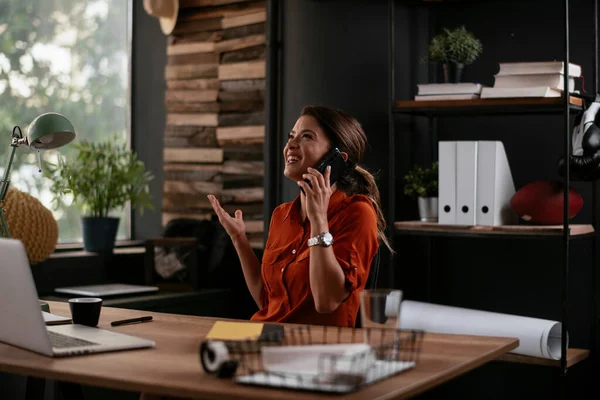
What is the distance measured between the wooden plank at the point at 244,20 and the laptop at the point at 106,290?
1.38m

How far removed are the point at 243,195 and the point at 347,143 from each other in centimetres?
156

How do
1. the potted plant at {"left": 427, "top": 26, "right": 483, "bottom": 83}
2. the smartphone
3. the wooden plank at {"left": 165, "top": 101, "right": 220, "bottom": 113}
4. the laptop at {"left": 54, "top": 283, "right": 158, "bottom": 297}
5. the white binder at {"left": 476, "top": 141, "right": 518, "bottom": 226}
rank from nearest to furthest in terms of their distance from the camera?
the smartphone → the white binder at {"left": 476, "top": 141, "right": 518, "bottom": 226} → the potted plant at {"left": 427, "top": 26, "right": 483, "bottom": 83} → the laptop at {"left": 54, "top": 283, "right": 158, "bottom": 297} → the wooden plank at {"left": 165, "top": 101, "right": 220, "bottom": 113}

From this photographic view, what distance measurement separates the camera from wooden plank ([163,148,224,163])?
14.6ft

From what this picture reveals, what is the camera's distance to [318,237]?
8.11 ft

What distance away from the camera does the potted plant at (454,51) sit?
357 centimetres

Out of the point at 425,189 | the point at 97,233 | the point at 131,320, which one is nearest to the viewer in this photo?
the point at 131,320

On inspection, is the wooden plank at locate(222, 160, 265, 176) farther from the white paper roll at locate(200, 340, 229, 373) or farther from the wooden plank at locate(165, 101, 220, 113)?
the white paper roll at locate(200, 340, 229, 373)

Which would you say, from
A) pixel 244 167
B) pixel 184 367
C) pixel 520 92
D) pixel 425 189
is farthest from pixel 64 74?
pixel 184 367

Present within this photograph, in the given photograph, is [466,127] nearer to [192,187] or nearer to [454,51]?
[454,51]

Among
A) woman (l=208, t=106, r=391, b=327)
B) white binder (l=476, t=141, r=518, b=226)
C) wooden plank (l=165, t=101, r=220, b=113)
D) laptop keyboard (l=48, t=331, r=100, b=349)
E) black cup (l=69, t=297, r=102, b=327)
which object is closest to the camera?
laptop keyboard (l=48, t=331, r=100, b=349)

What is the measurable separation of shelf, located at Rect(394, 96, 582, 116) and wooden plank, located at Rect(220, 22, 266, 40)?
3.12ft

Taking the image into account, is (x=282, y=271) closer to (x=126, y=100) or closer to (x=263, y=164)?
(x=263, y=164)

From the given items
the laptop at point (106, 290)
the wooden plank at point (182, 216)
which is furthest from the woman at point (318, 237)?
the wooden plank at point (182, 216)

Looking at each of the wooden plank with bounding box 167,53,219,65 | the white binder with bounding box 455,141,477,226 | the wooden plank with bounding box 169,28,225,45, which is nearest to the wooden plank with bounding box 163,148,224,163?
the wooden plank with bounding box 167,53,219,65
